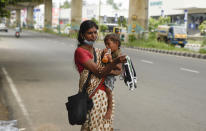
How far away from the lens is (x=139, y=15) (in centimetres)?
3150

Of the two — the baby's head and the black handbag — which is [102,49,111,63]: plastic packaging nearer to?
the baby's head

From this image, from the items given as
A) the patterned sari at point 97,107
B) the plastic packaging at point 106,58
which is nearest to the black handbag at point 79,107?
the patterned sari at point 97,107

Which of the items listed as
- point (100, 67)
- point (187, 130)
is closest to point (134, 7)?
point (187, 130)

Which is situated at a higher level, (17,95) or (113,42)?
(113,42)

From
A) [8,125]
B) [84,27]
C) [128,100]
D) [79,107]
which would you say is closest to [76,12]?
[128,100]

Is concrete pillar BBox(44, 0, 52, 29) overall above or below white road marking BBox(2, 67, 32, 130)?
above

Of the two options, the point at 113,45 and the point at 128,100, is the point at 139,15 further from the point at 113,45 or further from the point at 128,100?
the point at 113,45

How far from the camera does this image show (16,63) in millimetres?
14242

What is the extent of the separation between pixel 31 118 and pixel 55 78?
15.3ft

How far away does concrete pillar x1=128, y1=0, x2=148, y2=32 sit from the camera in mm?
31297

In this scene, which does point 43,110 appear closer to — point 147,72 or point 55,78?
point 55,78

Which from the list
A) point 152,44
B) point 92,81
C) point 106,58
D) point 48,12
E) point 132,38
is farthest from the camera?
point 48,12

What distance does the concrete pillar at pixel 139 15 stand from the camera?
31.3m

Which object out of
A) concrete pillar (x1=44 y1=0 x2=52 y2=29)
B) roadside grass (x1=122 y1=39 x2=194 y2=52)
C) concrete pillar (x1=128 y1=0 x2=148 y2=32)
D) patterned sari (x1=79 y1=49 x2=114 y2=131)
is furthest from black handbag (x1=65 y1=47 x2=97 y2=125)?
concrete pillar (x1=44 y1=0 x2=52 y2=29)
